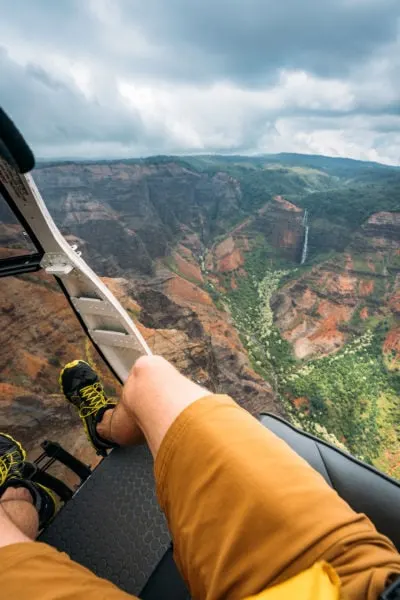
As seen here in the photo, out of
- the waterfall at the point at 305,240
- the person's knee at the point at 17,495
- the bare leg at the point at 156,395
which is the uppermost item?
the bare leg at the point at 156,395

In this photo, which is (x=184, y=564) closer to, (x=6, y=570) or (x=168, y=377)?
(x=6, y=570)

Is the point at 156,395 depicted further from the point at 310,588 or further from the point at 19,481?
the point at 19,481

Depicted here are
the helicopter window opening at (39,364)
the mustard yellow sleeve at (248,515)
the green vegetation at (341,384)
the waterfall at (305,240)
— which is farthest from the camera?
the waterfall at (305,240)

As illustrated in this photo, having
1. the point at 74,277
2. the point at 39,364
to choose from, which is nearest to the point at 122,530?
the point at 74,277

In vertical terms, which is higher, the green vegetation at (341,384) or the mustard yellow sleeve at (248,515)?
the mustard yellow sleeve at (248,515)

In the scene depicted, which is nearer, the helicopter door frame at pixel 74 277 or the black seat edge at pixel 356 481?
the black seat edge at pixel 356 481

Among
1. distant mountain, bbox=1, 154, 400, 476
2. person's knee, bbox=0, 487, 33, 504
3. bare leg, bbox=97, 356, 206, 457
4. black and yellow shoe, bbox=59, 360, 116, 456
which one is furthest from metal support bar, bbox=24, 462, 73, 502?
distant mountain, bbox=1, 154, 400, 476

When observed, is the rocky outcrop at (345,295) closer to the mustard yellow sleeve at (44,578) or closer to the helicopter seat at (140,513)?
the helicopter seat at (140,513)

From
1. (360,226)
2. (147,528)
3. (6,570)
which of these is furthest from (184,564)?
(360,226)

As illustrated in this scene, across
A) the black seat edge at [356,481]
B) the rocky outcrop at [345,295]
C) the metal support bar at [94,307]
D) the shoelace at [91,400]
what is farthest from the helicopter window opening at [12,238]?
the rocky outcrop at [345,295]
